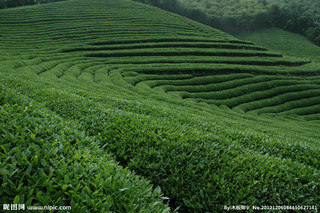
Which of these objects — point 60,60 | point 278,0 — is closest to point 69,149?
point 60,60

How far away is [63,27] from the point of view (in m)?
62.7

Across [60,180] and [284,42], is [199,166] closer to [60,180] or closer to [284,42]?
[60,180]

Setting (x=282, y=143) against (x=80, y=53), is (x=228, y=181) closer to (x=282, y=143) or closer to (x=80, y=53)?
(x=282, y=143)

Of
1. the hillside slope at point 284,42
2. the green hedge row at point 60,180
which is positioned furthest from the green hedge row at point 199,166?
the hillside slope at point 284,42

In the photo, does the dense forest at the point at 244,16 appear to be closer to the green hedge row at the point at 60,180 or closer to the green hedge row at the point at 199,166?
the green hedge row at the point at 199,166

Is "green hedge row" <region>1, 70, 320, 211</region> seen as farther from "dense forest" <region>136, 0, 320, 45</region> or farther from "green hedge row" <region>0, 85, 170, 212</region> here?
"dense forest" <region>136, 0, 320, 45</region>

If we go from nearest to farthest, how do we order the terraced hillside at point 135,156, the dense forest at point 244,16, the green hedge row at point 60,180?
the green hedge row at point 60,180
the terraced hillside at point 135,156
the dense forest at point 244,16

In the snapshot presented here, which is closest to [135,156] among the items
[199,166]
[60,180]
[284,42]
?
[199,166]

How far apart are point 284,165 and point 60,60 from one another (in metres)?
44.5

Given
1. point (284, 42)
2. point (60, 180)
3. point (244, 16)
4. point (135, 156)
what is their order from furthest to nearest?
point (244, 16)
point (284, 42)
point (135, 156)
point (60, 180)

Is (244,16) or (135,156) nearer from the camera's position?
(135,156)

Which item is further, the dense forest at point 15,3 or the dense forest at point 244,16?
the dense forest at point 244,16

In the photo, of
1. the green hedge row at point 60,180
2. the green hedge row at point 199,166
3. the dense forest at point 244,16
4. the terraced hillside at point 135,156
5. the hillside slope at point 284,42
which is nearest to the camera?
the green hedge row at point 60,180

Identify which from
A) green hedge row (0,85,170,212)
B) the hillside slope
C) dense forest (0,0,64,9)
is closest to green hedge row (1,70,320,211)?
green hedge row (0,85,170,212)
